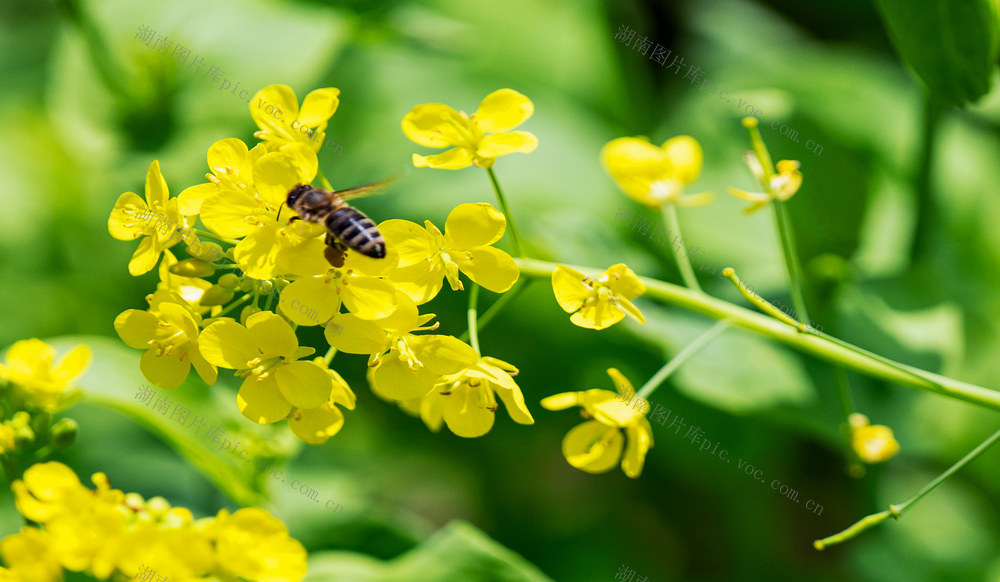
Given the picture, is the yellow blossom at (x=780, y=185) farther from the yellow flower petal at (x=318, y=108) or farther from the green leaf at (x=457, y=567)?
the green leaf at (x=457, y=567)

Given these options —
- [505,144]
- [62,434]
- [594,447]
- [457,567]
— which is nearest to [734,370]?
[594,447]

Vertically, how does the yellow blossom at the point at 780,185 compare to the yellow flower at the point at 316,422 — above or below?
above

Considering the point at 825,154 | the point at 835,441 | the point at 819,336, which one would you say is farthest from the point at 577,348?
the point at 819,336

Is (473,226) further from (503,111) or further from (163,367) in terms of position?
(163,367)

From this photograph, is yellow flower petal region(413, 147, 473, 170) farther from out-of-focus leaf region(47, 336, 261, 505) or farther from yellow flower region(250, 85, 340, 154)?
out-of-focus leaf region(47, 336, 261, 505)

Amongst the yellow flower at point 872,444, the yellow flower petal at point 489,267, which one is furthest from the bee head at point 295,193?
the yellow flower at point 872,444
